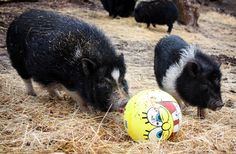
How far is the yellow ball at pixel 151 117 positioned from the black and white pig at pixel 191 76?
3.98ft

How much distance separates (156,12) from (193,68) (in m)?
7.60

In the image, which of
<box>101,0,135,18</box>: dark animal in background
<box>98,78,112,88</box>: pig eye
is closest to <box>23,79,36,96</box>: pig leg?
<box>98,78,112,88</box>: pig eye

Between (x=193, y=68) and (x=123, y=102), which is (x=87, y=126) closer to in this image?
(x=123, y=102)

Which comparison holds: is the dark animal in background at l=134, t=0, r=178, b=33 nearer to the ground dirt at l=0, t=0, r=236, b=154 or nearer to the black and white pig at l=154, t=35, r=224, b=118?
the ground dirt at l=0, t=0, r=236, b=154

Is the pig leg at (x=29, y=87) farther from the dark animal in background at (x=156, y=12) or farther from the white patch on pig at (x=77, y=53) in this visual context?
the dark animal in background at (x=156, y=12)

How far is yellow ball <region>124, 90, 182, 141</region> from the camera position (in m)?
4.84

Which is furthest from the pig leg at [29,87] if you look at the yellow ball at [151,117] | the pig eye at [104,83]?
the yellow ball at [151,117]

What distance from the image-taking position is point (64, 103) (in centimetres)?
631

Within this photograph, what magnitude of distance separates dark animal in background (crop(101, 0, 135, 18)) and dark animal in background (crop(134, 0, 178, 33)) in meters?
1.16

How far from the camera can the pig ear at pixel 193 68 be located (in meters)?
6.12

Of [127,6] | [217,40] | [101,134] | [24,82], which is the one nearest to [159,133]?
[101,134]

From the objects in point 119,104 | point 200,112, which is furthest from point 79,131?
point 200,112

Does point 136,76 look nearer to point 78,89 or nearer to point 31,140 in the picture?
point 78,89

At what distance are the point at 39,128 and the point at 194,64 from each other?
207cm
